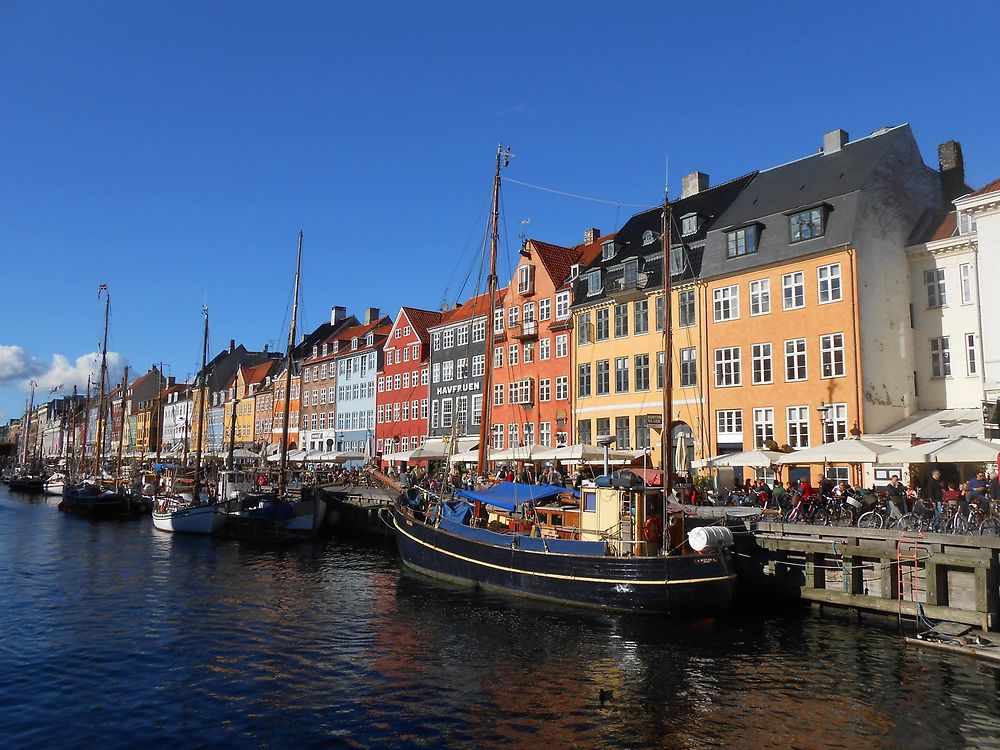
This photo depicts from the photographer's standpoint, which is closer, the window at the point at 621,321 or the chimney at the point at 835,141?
the chimney at the point at 835,141

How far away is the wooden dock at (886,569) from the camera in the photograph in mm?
19641

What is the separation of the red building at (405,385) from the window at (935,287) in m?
40.9

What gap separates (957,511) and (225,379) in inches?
4284

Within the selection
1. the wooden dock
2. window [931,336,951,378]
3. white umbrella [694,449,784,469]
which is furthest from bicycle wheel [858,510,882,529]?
window [931,336,951,378]

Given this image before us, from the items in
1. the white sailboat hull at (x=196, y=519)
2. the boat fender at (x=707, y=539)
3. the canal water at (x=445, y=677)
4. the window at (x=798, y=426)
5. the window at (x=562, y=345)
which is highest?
→ the window at (x=562, y=345)

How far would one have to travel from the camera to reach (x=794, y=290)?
123 ft

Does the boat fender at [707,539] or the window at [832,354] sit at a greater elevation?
the window at [832,354]

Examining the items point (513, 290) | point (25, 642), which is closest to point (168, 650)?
point (25, 642)

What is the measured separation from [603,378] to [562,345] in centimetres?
522

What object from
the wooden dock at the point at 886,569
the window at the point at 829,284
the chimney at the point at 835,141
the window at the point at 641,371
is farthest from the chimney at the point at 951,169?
the wooden dock at the point at 886,569

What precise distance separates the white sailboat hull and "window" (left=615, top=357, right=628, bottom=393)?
950 inches

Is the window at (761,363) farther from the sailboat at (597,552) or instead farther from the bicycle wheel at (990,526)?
the bicycle wheel at (990,526)

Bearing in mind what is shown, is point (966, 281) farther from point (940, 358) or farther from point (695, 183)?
point (695, 183)

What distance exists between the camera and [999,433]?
90.0ft
